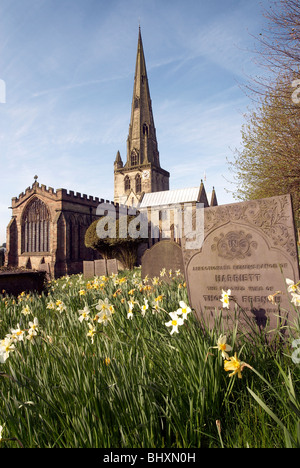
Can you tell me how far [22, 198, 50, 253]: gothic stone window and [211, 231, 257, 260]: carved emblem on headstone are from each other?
35248mm

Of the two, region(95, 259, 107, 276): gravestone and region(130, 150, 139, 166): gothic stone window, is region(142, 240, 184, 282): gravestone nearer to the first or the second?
region(95, 259, 107, 276): gravestone

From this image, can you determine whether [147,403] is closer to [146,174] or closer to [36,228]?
[36,228]

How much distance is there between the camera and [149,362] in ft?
8.06

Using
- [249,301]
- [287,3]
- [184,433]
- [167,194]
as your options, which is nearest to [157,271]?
[249,301]

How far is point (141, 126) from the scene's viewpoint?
2206 inches

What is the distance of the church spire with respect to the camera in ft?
181

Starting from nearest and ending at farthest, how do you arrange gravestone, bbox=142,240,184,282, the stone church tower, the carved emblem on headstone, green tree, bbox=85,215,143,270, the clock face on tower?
1. the carved emblem on headstone
2. gravestone, bbox=142,240,184,282
3. green tree, bbox=85,215,143,270
4. the clock face on tower
5. the stone church tower

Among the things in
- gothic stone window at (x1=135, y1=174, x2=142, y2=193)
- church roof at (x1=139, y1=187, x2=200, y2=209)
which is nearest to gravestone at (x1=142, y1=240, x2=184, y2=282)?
church roof at (x1=139, y1=187, x2=200, y2=209)

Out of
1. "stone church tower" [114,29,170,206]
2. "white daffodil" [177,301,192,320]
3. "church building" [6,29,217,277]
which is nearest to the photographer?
"white daffodil" [177,301,192,320]

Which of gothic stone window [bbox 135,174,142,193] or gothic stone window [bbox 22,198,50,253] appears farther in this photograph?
gothic stone window [bbox 135,174,142,193]

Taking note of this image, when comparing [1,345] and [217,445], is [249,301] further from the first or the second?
[1,345]

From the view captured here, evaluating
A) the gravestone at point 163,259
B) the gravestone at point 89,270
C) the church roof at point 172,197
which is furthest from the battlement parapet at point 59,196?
the gravestone at point 163,259

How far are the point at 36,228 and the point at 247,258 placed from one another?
37.0 metres

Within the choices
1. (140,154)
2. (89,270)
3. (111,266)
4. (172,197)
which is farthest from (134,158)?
(111,266)
